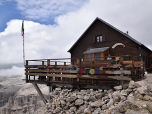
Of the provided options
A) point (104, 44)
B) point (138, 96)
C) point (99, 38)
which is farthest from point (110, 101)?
point (99, 38)

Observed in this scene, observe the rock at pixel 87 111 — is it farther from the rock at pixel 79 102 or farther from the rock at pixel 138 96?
the rock at pixel 138 96

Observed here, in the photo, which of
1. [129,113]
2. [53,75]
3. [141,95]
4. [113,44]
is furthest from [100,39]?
→ [129,113]

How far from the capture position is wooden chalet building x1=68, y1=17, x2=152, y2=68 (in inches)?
579

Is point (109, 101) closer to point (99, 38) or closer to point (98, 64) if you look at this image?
point (98, 64)

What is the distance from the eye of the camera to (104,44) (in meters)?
16.4

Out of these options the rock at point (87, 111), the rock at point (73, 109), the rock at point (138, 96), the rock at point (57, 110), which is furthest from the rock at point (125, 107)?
the rock at point (57, 110)

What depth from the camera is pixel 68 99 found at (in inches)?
392

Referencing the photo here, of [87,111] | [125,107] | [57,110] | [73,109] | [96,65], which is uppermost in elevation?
[96,65]

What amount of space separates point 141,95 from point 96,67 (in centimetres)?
421

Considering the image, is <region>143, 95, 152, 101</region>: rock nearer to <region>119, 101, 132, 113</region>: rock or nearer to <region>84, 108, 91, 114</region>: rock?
<region>119, 101, 132, 113</region>: rock

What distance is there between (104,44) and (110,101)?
10264 mm

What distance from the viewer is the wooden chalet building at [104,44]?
1472 centimetres

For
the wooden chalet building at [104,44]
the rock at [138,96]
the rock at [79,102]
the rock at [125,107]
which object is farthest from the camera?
the wooden chalet building at [104,44]

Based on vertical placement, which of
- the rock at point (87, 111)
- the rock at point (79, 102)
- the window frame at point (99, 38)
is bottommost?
the rock at point (87, 111)
